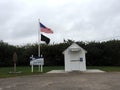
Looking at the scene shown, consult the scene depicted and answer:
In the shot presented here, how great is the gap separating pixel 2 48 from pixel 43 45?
7.16 m

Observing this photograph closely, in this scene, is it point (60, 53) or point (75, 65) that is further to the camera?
point (60, 53)

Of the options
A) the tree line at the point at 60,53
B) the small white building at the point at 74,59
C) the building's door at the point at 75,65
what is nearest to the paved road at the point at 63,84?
the small white building at the point at 74,59

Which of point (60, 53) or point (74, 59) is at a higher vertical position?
point (60, 53)

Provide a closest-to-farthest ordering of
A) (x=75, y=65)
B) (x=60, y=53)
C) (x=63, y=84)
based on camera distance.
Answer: (x=63, y=84), (x=75, y=65), (x=60, y=53)

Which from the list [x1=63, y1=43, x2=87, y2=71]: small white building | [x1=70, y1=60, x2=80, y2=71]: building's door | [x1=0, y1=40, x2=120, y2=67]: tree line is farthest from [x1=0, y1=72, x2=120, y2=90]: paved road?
[x1=0, y1=40, x2=120, y2=67]: tree line

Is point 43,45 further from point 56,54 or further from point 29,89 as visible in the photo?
point 29,89

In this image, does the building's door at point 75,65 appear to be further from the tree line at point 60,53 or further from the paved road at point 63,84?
the paved road at point 63,84

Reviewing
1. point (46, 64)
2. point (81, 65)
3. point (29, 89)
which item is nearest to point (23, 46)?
point (46, 64)

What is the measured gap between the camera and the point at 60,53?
42.6m

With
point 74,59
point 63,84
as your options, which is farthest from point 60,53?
point 63,84

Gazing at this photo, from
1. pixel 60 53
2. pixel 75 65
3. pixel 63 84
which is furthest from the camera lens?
pixel 60 53

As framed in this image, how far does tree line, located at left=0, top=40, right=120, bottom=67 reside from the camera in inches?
1639

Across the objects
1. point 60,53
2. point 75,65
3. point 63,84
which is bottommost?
point 63,84

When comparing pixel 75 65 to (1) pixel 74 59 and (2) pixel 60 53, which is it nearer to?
(1) pixel 74 59
